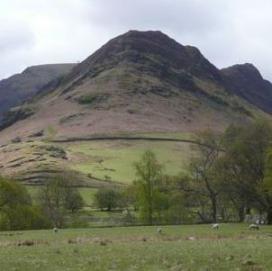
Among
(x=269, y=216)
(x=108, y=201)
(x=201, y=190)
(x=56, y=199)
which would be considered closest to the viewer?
(x=269, y=216)

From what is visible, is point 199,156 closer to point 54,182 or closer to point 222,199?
point 222,199

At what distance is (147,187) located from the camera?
110 meters

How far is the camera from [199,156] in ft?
352

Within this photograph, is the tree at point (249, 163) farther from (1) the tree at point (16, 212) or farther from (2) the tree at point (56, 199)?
(2) the tree at point (56, 199)

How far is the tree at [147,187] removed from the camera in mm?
109562

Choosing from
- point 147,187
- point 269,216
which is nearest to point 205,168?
point 147,187

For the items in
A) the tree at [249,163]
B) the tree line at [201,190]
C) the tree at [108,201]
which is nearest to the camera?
the tree at [249,163]

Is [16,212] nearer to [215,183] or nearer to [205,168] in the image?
[205,168]

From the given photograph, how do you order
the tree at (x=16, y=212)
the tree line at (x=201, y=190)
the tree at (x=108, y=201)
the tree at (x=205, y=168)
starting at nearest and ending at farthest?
the tree line at (x=201, y=190)
the tree at (x=16, y=212)
the tree at (x=205, y=168)
the tree at (x=108, y=201)

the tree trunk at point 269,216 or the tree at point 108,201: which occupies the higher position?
the tree at point 108,201

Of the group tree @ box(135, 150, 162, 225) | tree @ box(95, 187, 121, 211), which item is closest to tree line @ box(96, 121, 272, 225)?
tree @ box(135, 150, 162, 225)

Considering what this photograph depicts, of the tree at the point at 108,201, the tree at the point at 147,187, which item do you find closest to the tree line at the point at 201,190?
the tree at the point at 147,187

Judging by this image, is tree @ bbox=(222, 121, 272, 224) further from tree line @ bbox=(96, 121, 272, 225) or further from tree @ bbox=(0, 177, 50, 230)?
tree @ bbox=(0, 177, 50, 230)

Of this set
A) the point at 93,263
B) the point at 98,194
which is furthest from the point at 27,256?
the point at 98,194
